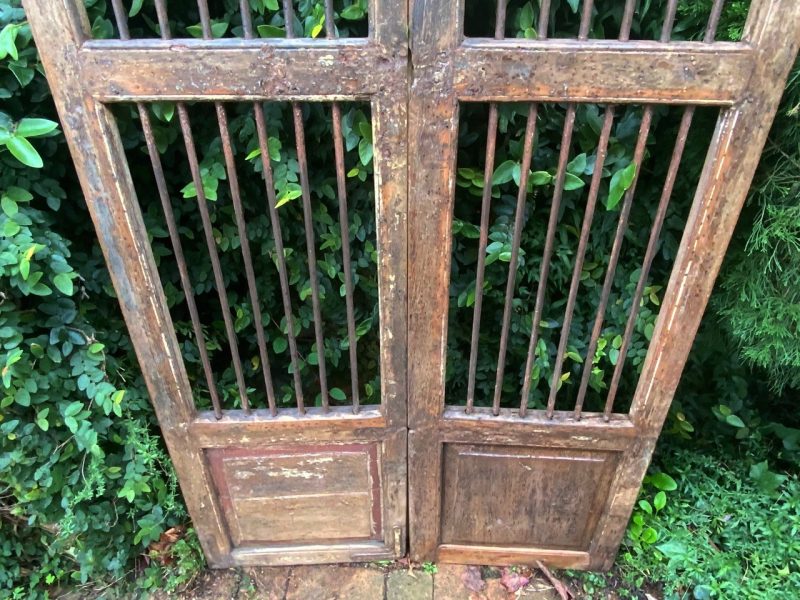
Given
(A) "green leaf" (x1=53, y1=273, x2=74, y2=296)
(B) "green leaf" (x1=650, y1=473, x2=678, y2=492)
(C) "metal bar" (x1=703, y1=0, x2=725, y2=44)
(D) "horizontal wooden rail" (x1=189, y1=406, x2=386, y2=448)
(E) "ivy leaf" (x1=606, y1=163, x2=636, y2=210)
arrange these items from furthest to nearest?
(B) "green leaf" (x1=650, y1=473, x2=678, y2=492) < (D) "horizontal wooden rail" (x1=189, y1=406, x2=386, y2=448) < (A) "green leaf" (x1=53, y1=273, x2=74, y2=296) < (E) "ivy leaf" (x1=606, y1=163, x2=636, y2=210) < (C) "metal bar" (x1=703, y1=0, x2=725, y2=44)

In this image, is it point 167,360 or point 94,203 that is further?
point 167,360

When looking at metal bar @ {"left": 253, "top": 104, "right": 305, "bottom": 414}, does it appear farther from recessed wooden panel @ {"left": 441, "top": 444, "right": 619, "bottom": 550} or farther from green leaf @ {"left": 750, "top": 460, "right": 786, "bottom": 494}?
green leaf @ {"left": 750, "top": 460, "right": 786, "bottom": 494}

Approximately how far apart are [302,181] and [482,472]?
1.16m

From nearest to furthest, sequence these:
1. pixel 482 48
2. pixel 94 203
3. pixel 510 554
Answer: pixel 482 48 < pixel 94 203 < pixel 510 554

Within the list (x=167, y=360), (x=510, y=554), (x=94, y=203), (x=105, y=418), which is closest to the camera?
(x=94, y=203)

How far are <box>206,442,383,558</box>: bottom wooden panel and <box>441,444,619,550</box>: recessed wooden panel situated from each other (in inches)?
11.4

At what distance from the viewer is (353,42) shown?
4.47 ft

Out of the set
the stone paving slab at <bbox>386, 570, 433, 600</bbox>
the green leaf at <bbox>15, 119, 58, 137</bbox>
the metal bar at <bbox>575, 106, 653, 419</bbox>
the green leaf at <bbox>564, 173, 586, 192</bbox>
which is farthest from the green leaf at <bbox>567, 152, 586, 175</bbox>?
the stone paving slab at <bbox>386, 570, 433, 600</bbox>

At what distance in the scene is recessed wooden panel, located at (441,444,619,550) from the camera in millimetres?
1981

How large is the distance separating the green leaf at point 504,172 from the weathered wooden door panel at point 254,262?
283mm

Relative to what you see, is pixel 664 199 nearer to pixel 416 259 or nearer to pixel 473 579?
pixel 416 259

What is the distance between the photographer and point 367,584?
2248mm

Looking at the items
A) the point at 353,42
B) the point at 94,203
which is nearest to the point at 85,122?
the point at 94,203

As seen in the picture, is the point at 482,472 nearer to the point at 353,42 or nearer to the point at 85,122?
the point at 353,42
